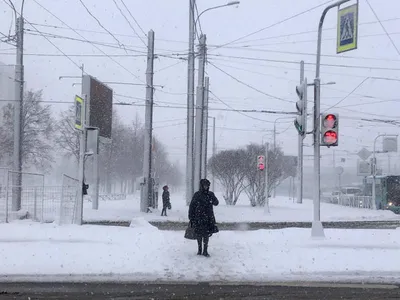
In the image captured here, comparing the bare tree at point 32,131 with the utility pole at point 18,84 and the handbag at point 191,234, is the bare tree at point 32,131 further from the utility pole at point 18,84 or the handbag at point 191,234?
the handbag at point 191,234

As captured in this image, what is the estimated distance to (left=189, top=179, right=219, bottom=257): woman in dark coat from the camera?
10.2 metres

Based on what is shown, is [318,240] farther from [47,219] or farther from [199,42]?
[199,42]

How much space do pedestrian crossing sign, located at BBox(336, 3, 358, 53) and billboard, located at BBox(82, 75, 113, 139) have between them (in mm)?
8001

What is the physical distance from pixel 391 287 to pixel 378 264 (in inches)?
67.9

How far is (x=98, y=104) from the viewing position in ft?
57.7

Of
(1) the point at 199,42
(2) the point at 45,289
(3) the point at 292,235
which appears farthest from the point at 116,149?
(2) the point at 45,289

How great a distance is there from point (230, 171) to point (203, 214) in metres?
22.2

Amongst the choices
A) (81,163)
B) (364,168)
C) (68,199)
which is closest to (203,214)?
(81,163)

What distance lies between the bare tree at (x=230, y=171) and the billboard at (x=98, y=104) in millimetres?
14252

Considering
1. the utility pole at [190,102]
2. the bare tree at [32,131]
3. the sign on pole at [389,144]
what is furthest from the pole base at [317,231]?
the bare tree at [32,131]

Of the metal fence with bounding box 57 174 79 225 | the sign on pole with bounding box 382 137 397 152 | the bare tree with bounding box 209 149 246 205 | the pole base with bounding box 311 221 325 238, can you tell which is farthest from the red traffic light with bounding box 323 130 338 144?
the sign on pole with bounding box 382 137 397 152

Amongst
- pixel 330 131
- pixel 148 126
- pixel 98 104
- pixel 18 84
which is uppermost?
pixel 18 84

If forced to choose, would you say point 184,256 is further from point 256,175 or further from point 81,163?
point 256,175

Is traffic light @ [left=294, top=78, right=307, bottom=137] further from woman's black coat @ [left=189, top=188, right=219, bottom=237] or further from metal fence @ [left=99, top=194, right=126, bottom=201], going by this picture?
metal fence @ [left=99, top=194, right=126, bottom=201]
